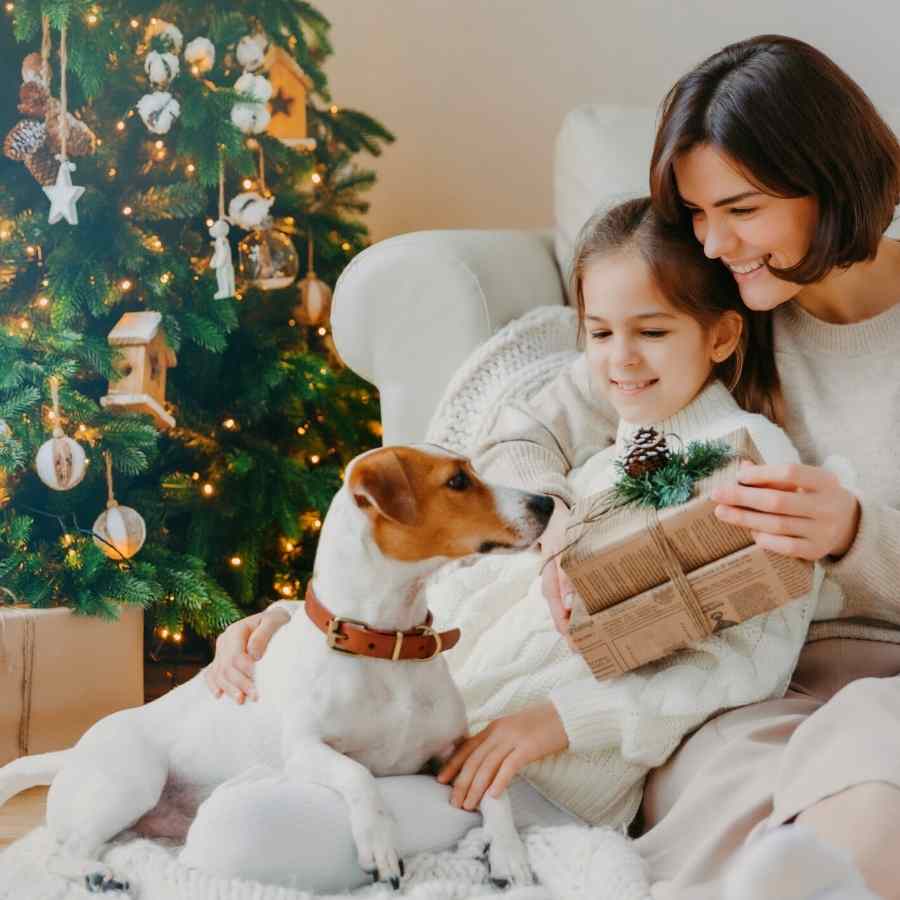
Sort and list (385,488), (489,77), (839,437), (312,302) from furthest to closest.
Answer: (489,77) < (312,302) < (839,437) < (385,488)

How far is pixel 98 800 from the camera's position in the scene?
1362 millimetres

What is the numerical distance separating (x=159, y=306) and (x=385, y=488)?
131 cm

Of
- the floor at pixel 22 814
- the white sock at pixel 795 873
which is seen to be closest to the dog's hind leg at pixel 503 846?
the white sock at pixel 795 873

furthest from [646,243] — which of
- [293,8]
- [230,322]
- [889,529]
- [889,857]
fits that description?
[293,8]

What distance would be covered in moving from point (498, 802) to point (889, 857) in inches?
17.5

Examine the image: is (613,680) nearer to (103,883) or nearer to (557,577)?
(557,577)

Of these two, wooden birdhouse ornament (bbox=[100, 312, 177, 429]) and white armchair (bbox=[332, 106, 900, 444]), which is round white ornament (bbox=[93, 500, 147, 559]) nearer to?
wooden birdhouse ornament (bbox=[100, 312, 177, 429])

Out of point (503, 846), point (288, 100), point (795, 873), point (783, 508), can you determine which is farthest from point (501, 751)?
point (288, 100)

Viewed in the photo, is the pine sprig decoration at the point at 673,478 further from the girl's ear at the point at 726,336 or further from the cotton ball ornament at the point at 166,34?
the cotton ball ornament at the point at 166,34

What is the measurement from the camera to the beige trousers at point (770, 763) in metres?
1.15

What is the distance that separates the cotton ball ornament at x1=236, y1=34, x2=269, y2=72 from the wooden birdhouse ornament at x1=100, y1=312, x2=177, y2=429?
20.7 inches

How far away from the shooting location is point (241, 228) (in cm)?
258

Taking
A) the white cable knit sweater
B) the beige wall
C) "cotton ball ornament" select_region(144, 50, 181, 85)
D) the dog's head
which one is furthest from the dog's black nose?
the beige wall

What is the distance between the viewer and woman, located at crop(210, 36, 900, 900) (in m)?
1.20
